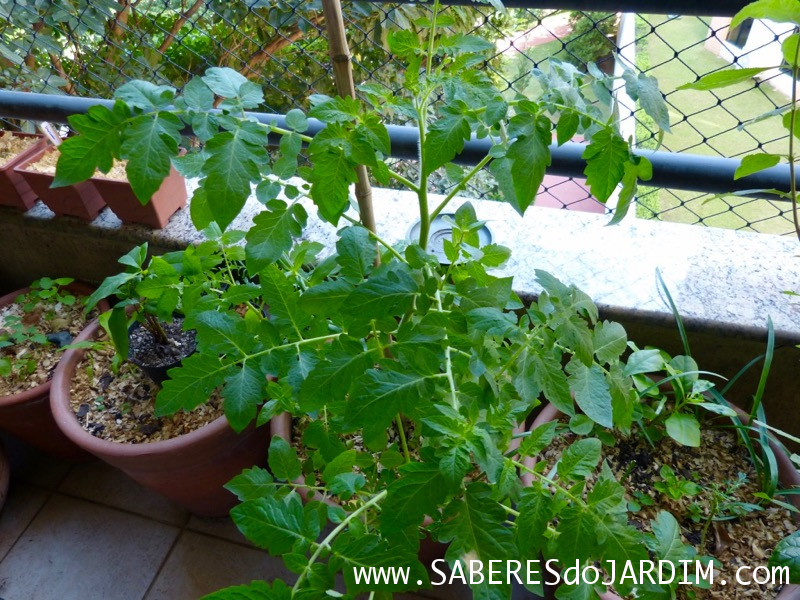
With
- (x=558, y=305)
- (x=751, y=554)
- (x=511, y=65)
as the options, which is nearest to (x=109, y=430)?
(x=558, y=305)

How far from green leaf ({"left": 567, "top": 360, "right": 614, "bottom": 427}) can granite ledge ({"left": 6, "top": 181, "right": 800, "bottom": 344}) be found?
524 mm

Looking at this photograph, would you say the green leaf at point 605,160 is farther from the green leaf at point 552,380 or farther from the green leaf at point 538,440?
the green leaf at point 538,440

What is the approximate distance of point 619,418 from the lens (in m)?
0.79

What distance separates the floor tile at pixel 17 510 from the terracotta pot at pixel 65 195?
0.73 meters

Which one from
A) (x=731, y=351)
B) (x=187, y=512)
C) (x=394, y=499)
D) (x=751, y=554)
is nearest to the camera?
(x=394, y=499)

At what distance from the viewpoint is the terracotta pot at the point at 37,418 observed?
1.33m

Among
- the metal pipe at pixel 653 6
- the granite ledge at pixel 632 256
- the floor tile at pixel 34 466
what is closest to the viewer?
the metal pipe at pixel 653 6

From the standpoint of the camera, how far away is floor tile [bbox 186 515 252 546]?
55.0 inches

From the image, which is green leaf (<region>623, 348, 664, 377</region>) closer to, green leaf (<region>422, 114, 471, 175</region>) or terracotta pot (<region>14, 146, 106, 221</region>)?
green leaf (<region>422, 114, 471, 175</region>)

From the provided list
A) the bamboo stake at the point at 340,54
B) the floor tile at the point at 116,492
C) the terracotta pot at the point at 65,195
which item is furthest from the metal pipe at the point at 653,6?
the floor tile at the point at 116,492

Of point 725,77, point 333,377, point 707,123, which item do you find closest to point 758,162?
point 725,77

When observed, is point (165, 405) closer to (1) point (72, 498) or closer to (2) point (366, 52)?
(1) point (72, 498)

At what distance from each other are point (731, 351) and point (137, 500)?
1.46 meters

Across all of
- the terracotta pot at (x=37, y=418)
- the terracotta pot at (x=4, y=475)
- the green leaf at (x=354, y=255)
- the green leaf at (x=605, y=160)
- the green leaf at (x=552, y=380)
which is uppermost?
the green leaf at (x=605, y=160)
